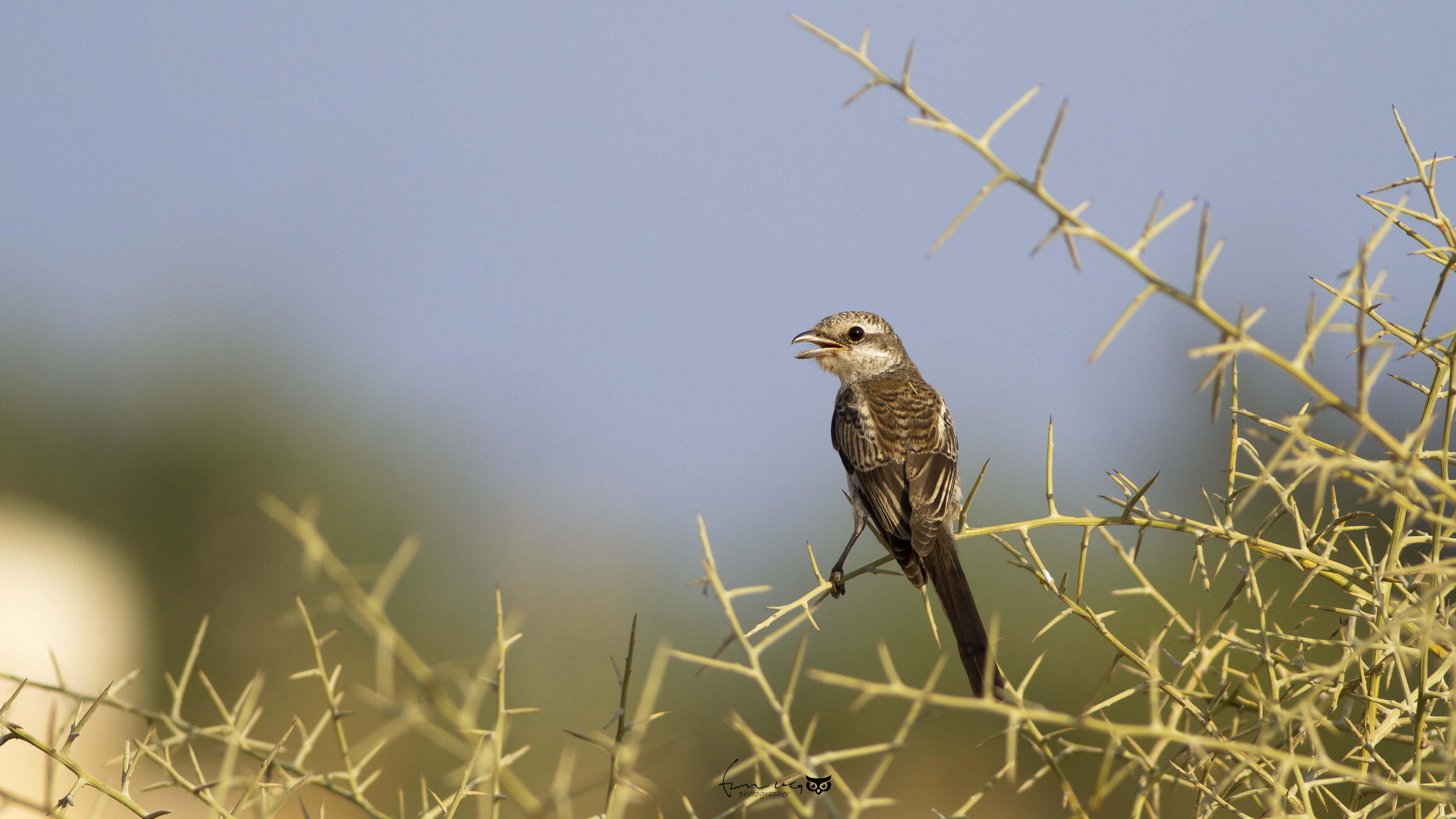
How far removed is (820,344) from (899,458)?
1.26 meters

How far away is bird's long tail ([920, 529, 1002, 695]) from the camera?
3.66m

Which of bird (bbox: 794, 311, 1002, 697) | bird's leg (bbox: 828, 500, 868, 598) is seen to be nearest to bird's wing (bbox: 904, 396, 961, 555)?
bird (bbox: 794, 311, 1002, 697)

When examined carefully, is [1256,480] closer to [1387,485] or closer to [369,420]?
[1387,485]

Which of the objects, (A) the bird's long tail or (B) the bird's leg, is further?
(B) the bird's leg

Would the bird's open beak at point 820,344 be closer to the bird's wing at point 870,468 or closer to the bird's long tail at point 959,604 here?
the bird's wing at point 870,468

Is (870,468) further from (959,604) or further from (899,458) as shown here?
(959,604)

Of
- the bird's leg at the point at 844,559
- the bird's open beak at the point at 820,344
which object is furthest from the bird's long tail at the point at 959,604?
the bird's open beak at the point at 820,344

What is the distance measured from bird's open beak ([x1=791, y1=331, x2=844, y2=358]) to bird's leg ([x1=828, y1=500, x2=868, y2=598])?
1.28 metres

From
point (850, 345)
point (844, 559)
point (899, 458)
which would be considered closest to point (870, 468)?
point (899, 458)

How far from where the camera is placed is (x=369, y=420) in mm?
22969

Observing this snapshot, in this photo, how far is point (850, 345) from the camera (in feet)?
21.4

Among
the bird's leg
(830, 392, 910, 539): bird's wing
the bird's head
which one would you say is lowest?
the bird's leg

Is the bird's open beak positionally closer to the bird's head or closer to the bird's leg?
the bird's head

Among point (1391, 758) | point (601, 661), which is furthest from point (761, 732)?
point (1391, 758)
